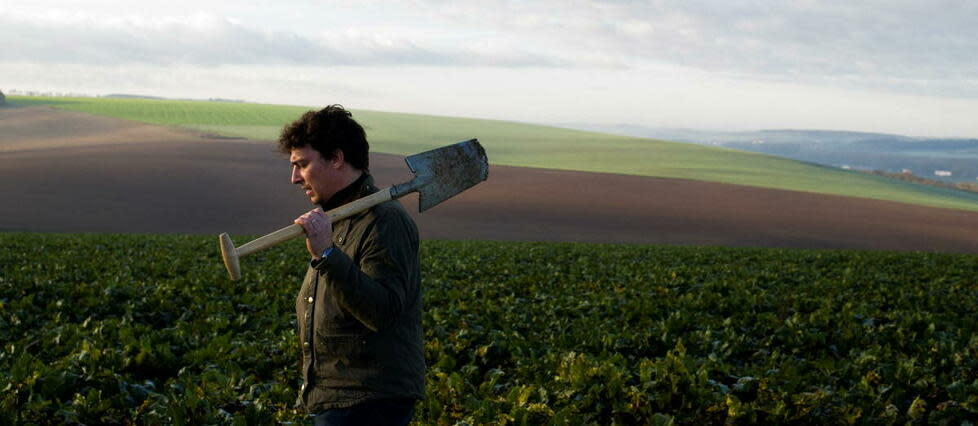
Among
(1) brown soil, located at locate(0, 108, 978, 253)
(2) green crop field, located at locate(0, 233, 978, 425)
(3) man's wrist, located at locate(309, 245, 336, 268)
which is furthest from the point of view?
(1) brown soil, located at locate(0, 108, 978, 253)

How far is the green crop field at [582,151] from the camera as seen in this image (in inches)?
Result: 2980

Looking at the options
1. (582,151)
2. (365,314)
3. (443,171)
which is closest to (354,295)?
(365,314)

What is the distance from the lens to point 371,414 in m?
3.29

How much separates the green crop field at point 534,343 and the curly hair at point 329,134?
2664 millimetres

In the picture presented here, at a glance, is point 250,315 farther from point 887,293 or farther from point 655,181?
point 655,181

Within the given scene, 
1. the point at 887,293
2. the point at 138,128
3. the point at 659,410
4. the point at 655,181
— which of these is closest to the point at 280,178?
the point at 655,181

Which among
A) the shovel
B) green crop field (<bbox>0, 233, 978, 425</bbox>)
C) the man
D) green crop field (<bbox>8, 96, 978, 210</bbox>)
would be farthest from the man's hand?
green crop field (<bbox>8, 96, 978, 210</bbox>)

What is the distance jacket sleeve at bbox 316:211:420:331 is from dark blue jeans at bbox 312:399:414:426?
363 millimetres

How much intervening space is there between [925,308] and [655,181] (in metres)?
49.8

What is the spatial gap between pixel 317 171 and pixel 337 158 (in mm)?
101

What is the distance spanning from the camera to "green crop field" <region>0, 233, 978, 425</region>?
5949mm

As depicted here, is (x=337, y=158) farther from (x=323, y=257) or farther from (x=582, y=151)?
(x=582, y=151)

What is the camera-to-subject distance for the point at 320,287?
344cm

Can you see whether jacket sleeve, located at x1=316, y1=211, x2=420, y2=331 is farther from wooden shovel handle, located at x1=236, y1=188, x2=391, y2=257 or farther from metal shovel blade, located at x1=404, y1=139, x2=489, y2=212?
metal shovel blade, located at x1=404, y1=139, x2=489, y2=212
